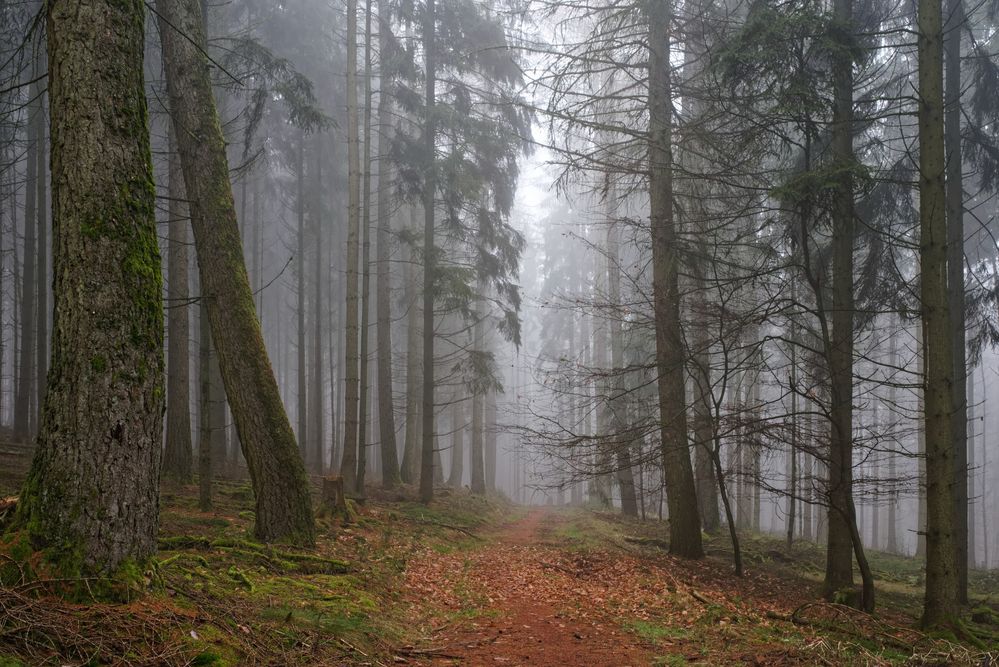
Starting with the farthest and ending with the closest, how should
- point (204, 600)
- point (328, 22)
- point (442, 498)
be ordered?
point (328, 22) → point (442, 498) → point (204, 600)

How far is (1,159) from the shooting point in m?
14.8

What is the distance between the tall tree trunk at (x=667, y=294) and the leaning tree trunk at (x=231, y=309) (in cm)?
576

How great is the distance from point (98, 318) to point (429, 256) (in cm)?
1190

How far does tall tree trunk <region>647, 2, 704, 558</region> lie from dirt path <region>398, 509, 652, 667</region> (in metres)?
1.52

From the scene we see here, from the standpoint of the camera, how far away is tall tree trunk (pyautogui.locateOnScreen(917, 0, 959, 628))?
272 inches

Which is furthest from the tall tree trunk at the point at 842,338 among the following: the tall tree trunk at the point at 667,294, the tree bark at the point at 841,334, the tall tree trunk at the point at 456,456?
the tall tree trunk at the point at 456,456

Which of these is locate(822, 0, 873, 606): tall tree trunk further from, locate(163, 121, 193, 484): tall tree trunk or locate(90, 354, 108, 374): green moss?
locate(163, 121, 193, 484): tall tree trunk

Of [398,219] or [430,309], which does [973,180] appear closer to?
[430,309]

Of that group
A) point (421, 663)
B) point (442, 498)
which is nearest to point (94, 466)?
point (421, 663)

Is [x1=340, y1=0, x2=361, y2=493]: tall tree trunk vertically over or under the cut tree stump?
over

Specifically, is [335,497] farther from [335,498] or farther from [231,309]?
[231,309]

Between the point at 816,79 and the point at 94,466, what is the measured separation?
901cm

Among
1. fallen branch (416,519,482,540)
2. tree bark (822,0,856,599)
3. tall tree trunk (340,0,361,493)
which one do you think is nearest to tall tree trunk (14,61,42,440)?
tall tree trunk (340,0,361,493)

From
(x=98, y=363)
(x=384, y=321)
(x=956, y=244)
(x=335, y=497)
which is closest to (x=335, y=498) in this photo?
(x=335, y=497)
